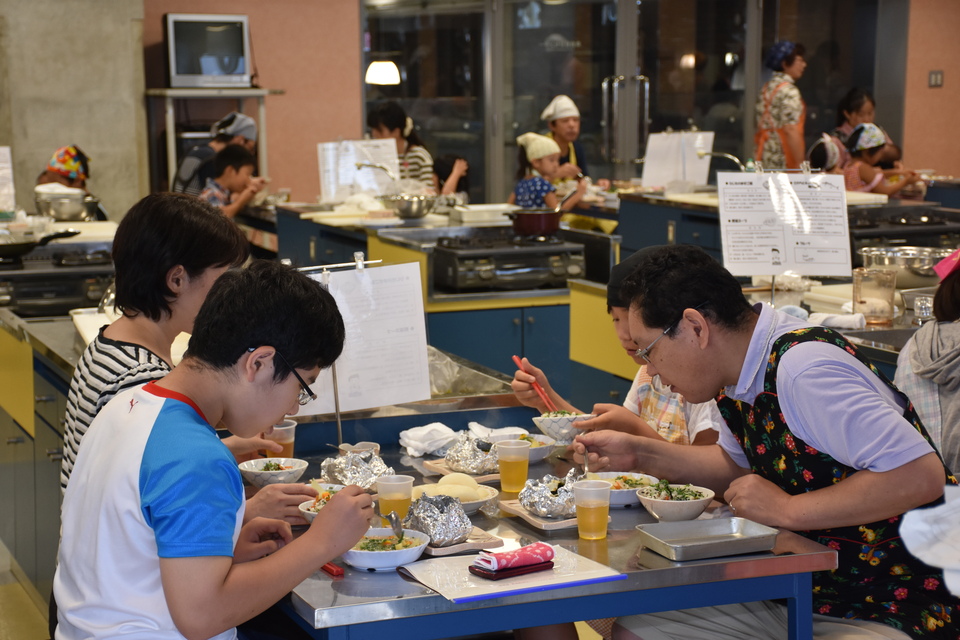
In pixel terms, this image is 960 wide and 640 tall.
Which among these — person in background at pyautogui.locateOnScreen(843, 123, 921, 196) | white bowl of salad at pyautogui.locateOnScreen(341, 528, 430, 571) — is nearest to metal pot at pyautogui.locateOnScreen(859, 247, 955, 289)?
white bowl of salad at pyautogui.locateOnScreen(341, 528, 430, 571)

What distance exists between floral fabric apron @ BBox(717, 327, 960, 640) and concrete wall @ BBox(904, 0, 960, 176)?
10.9 m

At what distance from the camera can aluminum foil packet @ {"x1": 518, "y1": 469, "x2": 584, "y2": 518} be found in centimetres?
199

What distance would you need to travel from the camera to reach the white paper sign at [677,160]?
295 inches

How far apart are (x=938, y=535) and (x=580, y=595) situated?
3.23 feet

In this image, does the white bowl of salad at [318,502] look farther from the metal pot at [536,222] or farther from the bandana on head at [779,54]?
the bandana on head at [779,54]

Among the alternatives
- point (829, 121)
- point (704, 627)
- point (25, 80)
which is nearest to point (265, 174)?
point (25, 80)

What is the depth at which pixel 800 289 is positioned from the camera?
406cm

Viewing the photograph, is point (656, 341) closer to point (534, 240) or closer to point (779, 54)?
point (534, 240)

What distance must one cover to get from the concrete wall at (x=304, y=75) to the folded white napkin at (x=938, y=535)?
9528mm

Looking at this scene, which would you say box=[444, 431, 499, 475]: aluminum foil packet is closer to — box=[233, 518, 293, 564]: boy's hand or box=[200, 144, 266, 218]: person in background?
box=[233, 518, 293, 564]: boy's hand

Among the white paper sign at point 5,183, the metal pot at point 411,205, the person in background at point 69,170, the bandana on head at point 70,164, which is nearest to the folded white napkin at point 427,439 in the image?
the metal pot at point 411,205

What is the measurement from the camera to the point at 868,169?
7172 millimetres

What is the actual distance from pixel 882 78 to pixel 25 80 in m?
8.49

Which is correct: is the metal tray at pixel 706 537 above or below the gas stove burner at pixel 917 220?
below
